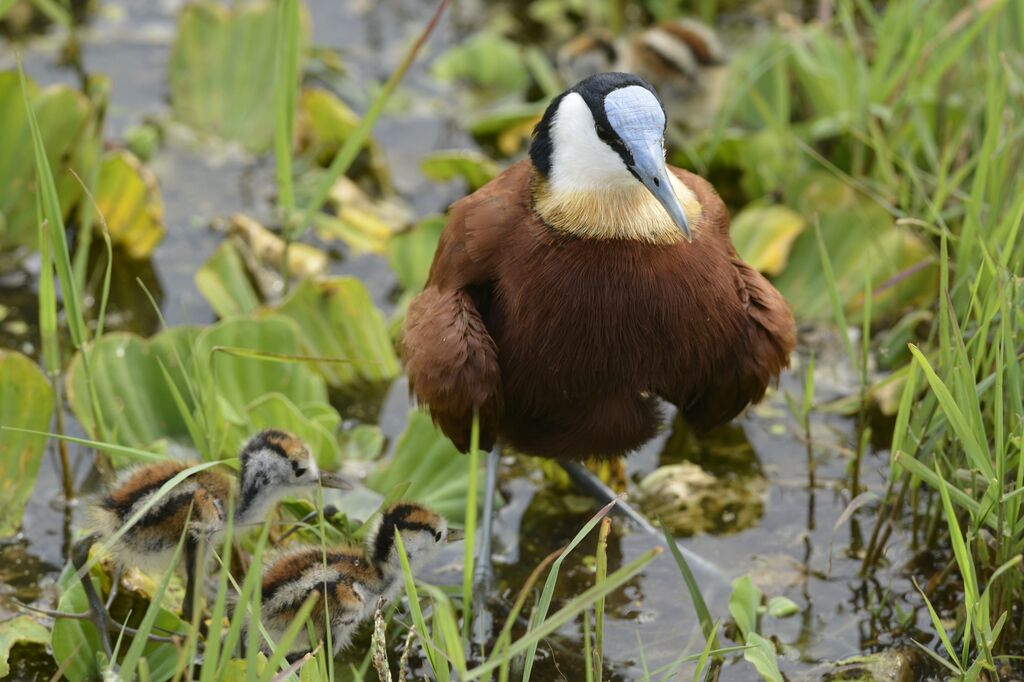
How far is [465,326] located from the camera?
304 centimetres

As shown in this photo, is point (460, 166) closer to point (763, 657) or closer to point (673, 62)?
point (673, 62)

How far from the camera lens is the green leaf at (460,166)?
4.71m

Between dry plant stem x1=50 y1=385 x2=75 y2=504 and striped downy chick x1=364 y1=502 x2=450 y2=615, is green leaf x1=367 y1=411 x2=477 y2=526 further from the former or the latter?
dry plant stem x1=50 y1=385 x2=75 y2=504

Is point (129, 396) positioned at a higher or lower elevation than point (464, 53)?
lower

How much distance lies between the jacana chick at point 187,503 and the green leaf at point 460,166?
1.95 m

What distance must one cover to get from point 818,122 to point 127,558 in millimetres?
2981

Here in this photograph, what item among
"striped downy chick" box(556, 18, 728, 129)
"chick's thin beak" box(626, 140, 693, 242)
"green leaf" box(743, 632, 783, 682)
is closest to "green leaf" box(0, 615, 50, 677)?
"green leaf" box(743, 632, 783, 682)

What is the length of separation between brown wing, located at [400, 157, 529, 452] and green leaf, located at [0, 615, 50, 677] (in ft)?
3.35

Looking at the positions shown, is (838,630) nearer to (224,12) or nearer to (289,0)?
(289,0)

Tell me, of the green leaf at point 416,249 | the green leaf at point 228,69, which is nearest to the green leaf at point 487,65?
the green leaf at point 228,69

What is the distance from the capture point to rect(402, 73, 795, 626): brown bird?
9.80 feet

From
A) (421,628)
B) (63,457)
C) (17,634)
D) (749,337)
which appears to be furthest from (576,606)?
(63,457)

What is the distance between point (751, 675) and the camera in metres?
3.15

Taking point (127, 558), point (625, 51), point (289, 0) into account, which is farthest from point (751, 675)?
point (625, 51)
